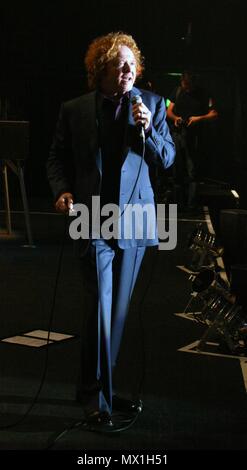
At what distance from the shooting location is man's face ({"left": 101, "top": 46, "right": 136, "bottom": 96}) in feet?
12.6

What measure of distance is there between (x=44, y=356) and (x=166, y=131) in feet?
5.61

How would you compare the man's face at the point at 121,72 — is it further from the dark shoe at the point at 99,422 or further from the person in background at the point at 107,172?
the dark shoe at the point at 99,422

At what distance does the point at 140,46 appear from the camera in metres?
14.1

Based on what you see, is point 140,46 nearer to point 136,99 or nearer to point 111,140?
point 111,140

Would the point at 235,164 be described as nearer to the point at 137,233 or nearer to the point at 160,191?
the point at 160,191

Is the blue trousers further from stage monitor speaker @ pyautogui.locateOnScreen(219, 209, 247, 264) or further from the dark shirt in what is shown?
stage monitor speaker @ pyautogui.locateOnScreen(219, 209, 247, 264)

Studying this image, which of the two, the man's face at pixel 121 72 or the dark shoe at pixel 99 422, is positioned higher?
the man's face at pixel 121 72

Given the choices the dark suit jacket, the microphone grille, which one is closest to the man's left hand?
the dark suit jacket

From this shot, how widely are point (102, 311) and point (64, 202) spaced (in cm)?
49

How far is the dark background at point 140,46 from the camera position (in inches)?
554

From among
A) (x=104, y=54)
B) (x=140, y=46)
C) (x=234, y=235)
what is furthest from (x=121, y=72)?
(x=140, y=46)

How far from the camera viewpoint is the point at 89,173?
3922 mm

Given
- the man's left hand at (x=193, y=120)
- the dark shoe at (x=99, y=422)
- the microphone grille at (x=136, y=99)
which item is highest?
the man's left hand at (x=193, y=120)

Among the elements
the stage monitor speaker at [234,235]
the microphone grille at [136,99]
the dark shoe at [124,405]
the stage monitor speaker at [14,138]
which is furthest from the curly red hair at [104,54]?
the stage monitor speaker at [14,138]
